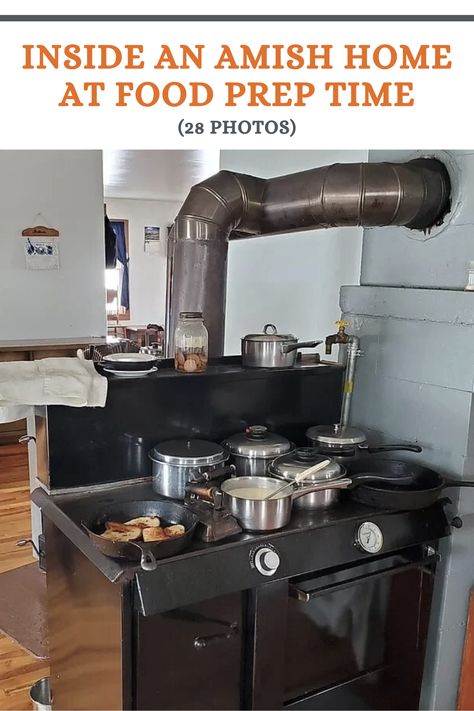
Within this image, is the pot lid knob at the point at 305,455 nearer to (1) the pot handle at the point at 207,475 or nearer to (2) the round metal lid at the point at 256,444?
(2) the round metal lid at the point at 256,444

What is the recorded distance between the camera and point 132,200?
7941 millimetres

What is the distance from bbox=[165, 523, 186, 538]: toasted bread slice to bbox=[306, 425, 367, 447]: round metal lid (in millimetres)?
520

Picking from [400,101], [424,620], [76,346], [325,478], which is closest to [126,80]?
[400,101]

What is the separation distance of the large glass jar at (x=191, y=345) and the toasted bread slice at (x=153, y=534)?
47cm

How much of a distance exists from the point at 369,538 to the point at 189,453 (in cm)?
46

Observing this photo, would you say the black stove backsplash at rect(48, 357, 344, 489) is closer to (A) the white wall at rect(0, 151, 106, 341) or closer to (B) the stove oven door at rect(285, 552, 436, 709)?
(B) the stove oven door at rect(285, 552, 436, 709)

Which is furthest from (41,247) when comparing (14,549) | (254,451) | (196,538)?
(196,538)

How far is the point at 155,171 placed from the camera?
5.77 metres

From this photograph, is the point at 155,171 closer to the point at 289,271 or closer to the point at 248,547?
the point at 289,271

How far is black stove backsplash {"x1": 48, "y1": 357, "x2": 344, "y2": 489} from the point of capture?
150 centimetres

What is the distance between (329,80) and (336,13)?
168 mm

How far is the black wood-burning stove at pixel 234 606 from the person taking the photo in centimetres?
120

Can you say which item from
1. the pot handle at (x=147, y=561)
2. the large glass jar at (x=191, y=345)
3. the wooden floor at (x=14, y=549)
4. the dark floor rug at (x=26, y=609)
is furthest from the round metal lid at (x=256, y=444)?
the wooden floor at (x=14, y=549)

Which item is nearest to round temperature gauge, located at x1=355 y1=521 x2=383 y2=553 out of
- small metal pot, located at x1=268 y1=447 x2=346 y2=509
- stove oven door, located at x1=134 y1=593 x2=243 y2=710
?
small metal pot, located at x1=268 y1=447 x2=346 y2=509
